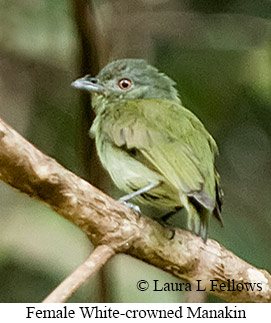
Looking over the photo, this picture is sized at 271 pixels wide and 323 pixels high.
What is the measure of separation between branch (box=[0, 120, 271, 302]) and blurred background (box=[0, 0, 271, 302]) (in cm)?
29

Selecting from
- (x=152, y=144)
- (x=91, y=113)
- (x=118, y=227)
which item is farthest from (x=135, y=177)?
(x=91, y=113)

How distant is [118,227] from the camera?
58.2 inches

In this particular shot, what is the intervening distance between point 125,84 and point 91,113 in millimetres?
170

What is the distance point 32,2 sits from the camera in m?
2.21

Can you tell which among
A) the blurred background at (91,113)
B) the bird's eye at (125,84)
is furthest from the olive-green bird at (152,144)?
the blurred background at (91,113)

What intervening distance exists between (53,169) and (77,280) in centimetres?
Result: 20

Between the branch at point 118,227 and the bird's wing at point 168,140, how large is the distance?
0.12m

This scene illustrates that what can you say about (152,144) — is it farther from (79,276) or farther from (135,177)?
(79,276)

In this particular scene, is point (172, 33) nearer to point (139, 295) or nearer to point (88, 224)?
point (139, 295)

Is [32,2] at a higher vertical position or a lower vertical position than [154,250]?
higher

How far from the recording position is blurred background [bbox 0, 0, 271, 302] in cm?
206

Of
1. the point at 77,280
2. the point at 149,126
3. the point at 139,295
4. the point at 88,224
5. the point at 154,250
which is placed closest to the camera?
the point at 77,280

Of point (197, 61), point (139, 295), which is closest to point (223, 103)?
point (197, 61)

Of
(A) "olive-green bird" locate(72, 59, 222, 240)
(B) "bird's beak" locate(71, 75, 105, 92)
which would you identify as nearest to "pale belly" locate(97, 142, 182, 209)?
(A) "olive-green bird" locate(72, 59, 222, 240)
